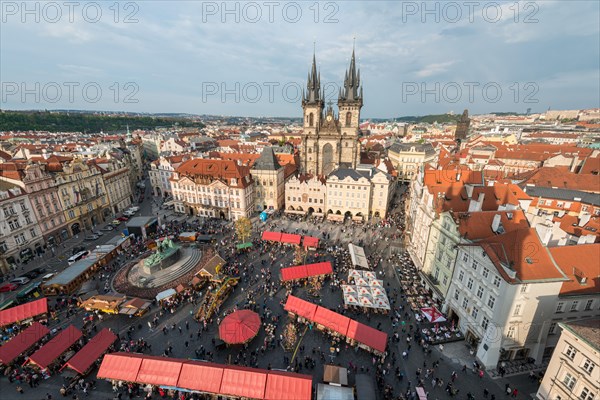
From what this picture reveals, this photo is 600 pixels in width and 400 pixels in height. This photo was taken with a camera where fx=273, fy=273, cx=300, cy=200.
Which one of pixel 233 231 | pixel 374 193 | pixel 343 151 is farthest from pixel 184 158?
pixel 374 193

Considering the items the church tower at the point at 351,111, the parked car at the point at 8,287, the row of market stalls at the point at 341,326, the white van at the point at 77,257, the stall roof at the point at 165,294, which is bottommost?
the parked car at the point at 8,287

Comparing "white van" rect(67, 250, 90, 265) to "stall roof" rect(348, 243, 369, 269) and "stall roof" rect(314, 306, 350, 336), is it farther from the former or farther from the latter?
"stall roof" rect(348, 243, 369, 269)

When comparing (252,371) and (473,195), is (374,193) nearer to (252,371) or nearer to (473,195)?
(473,195)

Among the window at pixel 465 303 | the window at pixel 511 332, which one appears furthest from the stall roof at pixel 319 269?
the window at pixel 511 332

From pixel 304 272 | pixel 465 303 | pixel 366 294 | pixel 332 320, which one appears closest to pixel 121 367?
pixel 332 320

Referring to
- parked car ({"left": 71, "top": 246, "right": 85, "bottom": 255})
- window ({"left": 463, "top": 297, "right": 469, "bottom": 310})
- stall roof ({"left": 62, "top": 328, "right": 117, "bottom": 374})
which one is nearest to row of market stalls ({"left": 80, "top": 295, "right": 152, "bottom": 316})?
stall roof ({"left": 62, "top": 328, "right": 117, "bottom": 374})

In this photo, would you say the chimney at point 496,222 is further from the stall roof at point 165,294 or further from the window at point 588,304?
the stall roof at point 165,294

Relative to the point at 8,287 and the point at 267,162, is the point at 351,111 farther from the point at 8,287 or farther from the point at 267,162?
the point at 8,287
